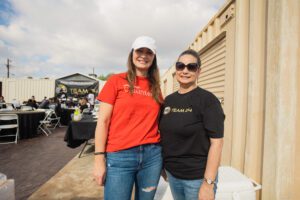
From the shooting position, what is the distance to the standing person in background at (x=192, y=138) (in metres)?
1.30

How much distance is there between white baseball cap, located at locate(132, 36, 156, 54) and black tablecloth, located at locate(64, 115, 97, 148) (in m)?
3.81

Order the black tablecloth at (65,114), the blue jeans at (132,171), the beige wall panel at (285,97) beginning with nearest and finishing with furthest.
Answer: the blue jeans at (132,171) < the beige wall panel at (285,97) < the black tablecloth at (65,114)

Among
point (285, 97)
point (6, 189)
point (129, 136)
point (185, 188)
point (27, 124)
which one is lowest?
point (27, 124)

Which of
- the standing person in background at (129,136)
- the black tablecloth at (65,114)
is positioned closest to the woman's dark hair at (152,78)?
the standing person in background at (129,136)

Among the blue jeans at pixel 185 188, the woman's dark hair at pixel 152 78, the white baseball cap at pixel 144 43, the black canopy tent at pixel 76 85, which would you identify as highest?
the black canopy tent at pixel 76 85

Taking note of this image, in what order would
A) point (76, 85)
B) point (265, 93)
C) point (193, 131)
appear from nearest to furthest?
point (193, 131) → point (265, 93) → point (76, 85)

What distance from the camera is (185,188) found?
4.61 ft

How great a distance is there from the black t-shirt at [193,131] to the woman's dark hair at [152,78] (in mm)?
217

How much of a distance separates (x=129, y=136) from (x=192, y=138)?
44 cm

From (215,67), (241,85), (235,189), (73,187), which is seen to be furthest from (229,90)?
(73,187)

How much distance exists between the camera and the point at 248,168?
2.52 meters

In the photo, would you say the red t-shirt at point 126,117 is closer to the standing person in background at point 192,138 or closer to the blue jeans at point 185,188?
the standing person in background at point 192,138

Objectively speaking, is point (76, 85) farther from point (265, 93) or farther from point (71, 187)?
point (265, 93)

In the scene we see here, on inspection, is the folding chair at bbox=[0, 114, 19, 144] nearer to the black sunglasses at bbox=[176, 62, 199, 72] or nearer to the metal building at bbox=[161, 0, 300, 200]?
the metal building at bbox=[161, 0, 300, 200]
